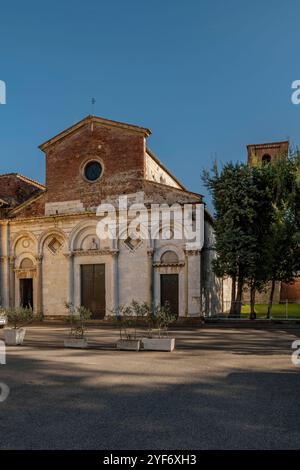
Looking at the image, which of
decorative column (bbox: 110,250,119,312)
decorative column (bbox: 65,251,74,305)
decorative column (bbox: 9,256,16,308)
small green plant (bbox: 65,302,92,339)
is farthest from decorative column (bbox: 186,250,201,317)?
decorative column (bbox: 9,256,16,308)

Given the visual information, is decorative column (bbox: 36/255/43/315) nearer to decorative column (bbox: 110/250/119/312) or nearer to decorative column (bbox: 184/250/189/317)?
decorative column (bbox: 110/250/119/312)

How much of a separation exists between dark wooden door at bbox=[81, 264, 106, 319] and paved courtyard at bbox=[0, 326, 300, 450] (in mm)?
12011

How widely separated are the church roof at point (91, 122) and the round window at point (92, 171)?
2651mm

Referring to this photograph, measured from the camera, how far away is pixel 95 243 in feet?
84.5

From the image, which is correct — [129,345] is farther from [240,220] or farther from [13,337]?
[240,220]

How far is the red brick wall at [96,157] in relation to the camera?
82.5 ft

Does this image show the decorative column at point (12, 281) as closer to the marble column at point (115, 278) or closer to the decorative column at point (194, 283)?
the marble column at point (115, 278)

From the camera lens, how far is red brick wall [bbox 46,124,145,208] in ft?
82.5

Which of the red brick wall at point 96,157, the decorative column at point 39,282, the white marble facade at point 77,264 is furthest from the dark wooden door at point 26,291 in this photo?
the red brick wall at point 96,157

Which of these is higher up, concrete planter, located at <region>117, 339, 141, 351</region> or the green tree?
the green tree

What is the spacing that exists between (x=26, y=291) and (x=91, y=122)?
491 inches

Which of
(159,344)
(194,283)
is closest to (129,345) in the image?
(159,344)
